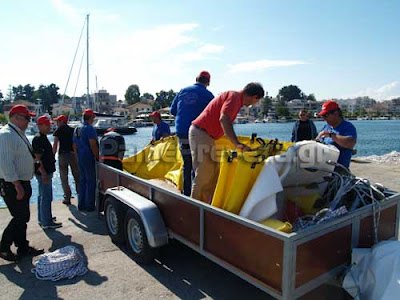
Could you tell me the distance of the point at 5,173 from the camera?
3.77 m

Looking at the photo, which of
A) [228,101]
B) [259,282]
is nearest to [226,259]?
[259,282]

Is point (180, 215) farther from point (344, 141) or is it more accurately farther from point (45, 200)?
point (45, 200)

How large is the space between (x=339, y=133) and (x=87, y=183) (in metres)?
A: 4.32

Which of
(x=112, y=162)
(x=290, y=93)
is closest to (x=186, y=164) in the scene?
(x=112, y=162)

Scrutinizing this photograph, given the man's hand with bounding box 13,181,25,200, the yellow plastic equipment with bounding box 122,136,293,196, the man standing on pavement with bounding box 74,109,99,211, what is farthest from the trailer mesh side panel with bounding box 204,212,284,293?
the man standing on pavement with bounding box 74,109,99,211

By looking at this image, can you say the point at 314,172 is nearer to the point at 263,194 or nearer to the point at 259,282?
the point at 263,194

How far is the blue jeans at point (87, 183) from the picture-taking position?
5.79m

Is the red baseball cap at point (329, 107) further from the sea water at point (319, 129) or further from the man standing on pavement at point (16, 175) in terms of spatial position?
the sea water at point (319, 129)

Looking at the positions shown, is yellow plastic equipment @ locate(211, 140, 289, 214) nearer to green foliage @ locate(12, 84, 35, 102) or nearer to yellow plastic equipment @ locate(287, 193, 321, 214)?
yellow plastic equipment @ locate(287, 193, 321, 214)

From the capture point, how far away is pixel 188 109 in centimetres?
441

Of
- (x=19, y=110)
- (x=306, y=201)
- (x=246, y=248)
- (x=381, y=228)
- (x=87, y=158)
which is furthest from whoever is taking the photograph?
(x=87, y=158)

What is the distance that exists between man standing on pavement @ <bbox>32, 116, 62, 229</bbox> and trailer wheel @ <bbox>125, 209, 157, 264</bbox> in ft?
5.96

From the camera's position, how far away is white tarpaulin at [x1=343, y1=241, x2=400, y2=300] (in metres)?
2.18

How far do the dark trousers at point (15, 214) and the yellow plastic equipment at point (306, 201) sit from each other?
3.22 meters
